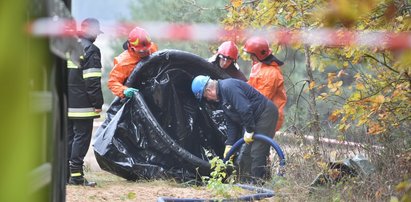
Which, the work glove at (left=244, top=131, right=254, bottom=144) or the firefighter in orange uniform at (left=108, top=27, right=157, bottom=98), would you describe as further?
the firefighter in orange uniform at (left=108, top=27, right=157, bottom=98)

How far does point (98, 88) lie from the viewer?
770cm

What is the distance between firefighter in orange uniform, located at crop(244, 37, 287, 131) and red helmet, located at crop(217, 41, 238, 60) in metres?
0.12

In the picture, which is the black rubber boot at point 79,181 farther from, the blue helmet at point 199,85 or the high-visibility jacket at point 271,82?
the high-visibility jacket at point 271,82

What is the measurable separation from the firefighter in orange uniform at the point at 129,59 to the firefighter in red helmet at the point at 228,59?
0.74 metres

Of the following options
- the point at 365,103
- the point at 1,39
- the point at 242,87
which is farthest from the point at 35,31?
the point at 242,87

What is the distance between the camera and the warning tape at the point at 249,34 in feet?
7.01

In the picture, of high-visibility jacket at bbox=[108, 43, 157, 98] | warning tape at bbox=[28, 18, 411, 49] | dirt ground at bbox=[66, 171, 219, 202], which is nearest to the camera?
warning tape at bbox=[28, 18, 411, 49]

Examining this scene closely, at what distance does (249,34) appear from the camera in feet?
26.4

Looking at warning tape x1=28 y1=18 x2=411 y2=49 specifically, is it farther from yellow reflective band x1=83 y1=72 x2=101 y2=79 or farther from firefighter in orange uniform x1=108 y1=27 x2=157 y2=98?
yellow reflective band x1=83 y1=72 x2=101 y2=79

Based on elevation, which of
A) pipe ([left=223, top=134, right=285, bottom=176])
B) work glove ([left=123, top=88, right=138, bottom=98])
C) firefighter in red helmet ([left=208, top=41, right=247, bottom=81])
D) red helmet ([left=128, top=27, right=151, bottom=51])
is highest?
red helmet ([left=128, top=27, right=151, bottom=51])

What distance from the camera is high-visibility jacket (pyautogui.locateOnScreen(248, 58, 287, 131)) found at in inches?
335

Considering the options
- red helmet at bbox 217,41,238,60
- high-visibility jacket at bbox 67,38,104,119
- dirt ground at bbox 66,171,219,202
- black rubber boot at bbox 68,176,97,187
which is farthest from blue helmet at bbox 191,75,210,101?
black rubber boot at bbox 68,176,97,187

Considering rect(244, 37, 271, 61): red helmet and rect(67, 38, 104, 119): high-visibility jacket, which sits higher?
rect(244, 37, 271, 61): red helmet

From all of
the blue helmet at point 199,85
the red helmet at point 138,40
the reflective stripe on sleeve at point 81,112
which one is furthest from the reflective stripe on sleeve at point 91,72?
the blue helmet at point 199,85
